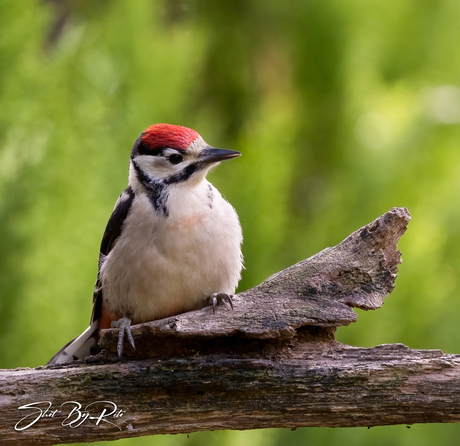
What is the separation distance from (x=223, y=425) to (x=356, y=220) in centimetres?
132

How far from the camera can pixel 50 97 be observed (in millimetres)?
2152

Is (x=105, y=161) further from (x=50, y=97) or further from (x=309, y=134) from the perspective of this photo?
(x=309, y=134)

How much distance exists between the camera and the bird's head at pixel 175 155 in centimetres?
185

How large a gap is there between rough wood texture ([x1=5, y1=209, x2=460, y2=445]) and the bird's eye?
522 millimetres

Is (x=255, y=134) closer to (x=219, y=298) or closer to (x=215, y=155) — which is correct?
(x=215, y=155)

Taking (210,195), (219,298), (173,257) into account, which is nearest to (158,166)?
(210,195)

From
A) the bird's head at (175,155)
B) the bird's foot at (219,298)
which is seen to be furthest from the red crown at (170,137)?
the bird's foot at (219,298)

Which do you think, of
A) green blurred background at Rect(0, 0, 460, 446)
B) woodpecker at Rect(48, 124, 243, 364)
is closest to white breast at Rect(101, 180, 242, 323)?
woodpecker at Rect(48, 124, 243, 364)

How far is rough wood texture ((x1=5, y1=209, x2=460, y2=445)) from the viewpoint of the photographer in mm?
1345

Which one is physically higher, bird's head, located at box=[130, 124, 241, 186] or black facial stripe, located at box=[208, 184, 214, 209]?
bird's head, located at box=[130, 124, 241, 186]

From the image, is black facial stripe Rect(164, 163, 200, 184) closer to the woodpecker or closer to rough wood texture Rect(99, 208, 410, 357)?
the woodpecker

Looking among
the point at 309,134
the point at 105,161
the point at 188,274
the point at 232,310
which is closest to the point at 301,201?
the point at 309,134

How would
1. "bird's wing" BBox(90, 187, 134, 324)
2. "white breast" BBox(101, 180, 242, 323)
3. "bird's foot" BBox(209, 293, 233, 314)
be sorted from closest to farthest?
"bird's foot" BBox(209, 293, 233, 314) < "white breast" BBox(101, 180, 242, 323) < "bird's wing" BBox(90, 187, 134, 324)

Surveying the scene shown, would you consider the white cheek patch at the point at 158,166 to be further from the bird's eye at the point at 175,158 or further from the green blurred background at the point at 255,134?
the green blurred background at the point at 255,134
